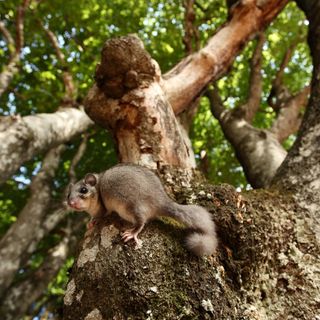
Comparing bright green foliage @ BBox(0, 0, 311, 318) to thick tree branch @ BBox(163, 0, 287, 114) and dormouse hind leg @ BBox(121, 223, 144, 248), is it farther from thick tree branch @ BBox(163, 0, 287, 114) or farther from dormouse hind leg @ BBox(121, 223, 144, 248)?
dormouse hind leg @ BBox(121, 223, 144, 248)

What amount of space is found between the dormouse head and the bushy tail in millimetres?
895

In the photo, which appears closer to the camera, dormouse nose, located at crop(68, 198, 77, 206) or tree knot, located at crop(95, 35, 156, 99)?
dormouse nose, located at crop(68, 198, 77, 206)

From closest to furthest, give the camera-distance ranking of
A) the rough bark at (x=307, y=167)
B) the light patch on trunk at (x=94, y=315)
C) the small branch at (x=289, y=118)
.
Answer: the light patch on trunk at (x=94, y=315)
the rough bark at (x=307, y=167)
the small branch at (x=289, y=118)

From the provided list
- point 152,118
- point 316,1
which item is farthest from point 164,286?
point 316,1

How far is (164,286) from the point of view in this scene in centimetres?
231

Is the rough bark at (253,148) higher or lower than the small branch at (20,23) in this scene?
higher

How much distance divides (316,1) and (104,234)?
4606mm

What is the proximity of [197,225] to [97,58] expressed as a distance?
9056 millimetres

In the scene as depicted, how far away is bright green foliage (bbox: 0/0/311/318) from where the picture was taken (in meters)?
10.6

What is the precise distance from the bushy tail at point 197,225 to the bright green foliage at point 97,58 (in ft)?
25.5

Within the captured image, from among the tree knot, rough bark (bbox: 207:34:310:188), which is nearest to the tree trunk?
the tree knot

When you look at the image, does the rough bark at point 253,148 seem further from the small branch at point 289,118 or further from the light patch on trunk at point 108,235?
the light patch on trunk at point 108,235

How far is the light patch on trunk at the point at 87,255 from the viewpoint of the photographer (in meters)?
2.58

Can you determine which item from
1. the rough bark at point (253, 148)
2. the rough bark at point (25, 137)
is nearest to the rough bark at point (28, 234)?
the rough bark at point (25, 137)
